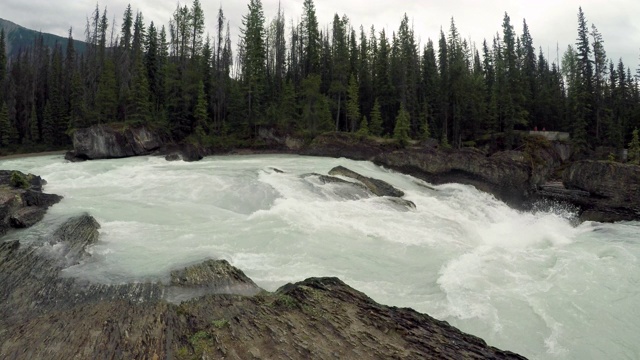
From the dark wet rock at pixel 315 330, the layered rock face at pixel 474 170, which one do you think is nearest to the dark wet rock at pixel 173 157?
the layered rock face at pixel 474 170

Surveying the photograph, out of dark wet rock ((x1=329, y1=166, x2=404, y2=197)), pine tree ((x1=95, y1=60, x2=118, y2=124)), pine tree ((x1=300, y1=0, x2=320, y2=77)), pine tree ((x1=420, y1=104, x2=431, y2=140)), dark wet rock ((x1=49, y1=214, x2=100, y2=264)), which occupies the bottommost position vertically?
dark wet rock ((x1=49, y1=214, x2=100, y2=264))

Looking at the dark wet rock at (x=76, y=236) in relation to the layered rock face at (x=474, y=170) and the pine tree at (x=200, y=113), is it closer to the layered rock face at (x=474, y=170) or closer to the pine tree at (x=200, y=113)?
the layered rock face at (x=474, y=170)

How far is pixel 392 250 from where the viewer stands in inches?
521

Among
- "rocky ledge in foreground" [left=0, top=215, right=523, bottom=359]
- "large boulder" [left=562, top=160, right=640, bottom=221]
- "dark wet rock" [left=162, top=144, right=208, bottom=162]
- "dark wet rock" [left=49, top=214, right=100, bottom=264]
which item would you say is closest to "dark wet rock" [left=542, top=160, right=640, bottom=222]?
"large boulder" [left=562, top=160, right=640, bottom=221]

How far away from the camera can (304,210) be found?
16703mm

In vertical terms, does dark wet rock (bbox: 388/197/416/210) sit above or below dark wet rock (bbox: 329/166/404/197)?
below

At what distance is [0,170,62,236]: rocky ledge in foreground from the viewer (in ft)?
39.7

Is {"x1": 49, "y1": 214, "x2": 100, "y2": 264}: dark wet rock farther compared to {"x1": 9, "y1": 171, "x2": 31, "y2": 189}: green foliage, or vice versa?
{"x1": 9, "y1": 171, "x2": 31, "y2": 189}: green foliage

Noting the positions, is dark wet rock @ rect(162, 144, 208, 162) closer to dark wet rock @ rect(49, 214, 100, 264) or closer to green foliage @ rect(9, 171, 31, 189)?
green foliage @ rect(9, 171, 31, 189)

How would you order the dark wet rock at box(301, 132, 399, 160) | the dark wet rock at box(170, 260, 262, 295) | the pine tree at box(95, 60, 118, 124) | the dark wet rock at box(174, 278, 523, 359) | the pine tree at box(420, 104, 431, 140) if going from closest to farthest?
1. the dark wet rock at box(174, 278, 523, 359)
2. the dark wet rock at box(170, 260, 262, 295)
3. the dark wet rock at box(301, 132, 399, 160)
4. the pine tree at box(420, 104, 431, 140)
5. the pine tree at box(95, 60, 118, 124)

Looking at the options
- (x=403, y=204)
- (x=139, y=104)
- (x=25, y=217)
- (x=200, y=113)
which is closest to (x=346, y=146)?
(x=200, y=113)

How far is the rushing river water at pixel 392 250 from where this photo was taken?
347 inches

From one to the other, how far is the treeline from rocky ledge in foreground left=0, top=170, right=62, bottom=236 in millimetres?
30278

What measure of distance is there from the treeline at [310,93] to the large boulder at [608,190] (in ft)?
56.9
